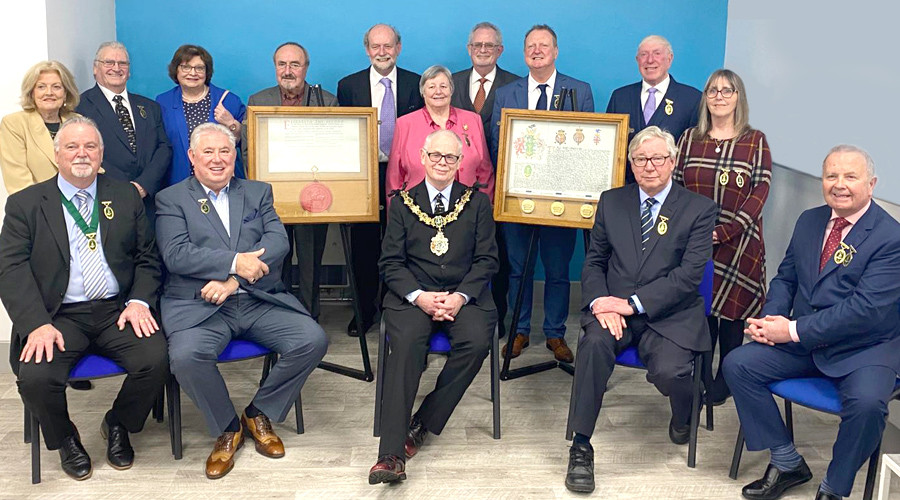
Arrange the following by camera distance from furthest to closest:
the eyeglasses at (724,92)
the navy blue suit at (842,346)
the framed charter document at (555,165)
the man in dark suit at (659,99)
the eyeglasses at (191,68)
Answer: the eyeglasses at (191,68)
the man in dark suit at (659,99)
the framed charter document at (555,165)
the eyeglasses at (724,92)
the navy blue suit at (842,346)

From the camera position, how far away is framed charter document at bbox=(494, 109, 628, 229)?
430 centimetres

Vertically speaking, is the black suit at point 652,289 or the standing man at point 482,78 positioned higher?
the standing man at point 482,78

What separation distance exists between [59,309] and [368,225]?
199 cm

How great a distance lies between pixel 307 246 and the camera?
496cm

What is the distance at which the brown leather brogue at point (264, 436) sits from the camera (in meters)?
3.78

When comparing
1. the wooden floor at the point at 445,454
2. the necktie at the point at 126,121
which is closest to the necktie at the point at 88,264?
the wooden floor at the point at 445,454

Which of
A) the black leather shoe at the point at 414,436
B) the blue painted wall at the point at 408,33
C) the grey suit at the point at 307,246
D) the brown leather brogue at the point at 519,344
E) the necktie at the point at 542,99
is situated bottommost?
the black leather shoe at the point at 414,436

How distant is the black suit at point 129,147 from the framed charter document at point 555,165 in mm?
1745

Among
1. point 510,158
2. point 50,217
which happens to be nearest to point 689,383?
point 510,158

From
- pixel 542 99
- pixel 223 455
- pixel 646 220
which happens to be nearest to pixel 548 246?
pixel 542 99

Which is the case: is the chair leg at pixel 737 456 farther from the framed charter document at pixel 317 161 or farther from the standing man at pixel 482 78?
the framed charter document at pixel 317 161

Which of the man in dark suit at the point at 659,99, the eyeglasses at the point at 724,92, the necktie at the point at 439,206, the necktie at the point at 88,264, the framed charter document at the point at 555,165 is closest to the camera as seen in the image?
the necktie at the point at 88,264

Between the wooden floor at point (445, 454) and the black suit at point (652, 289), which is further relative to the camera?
the black suit at point (652, 289)

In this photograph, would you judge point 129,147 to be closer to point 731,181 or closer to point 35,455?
point 35,455
